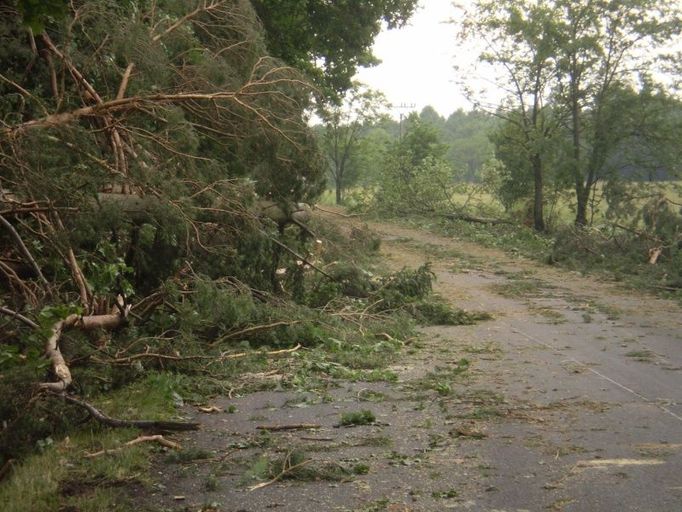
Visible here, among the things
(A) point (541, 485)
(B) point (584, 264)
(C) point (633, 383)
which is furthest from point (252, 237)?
(B) point (584, 264)

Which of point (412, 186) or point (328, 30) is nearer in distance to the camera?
point (328, 30)

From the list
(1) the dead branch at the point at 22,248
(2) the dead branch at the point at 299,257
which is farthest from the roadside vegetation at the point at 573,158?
(1) the dead branch at the point at 22,248

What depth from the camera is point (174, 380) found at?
6.61m

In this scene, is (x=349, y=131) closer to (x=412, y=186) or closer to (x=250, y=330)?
(x=412, y=186)

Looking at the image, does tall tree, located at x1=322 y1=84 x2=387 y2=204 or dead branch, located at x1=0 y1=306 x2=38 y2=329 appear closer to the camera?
dead branch, located at x1=0 y1=306 x2=38 y2=329

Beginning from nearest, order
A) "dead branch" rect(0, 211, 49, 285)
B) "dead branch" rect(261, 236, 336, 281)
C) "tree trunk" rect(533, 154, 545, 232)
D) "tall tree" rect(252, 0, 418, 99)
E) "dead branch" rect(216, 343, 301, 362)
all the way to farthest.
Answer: "dead branch" rect(0, 211, 49, 285) < "dead branch" rect(216, 343, 301, 362) < "dead branch" rect(261, 236, 336, 281) < "tall tree" rect(252, 0, 418, 99) < "tree trunk" rect(533, 154, 545, 232)

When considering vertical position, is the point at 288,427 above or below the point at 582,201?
below

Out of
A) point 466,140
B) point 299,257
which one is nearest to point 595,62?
point 299,257

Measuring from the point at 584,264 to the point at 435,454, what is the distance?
13716 mm

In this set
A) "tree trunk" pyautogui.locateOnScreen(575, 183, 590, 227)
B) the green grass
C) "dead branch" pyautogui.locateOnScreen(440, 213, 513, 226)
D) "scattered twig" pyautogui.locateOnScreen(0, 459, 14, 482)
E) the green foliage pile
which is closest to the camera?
"scattered twig" pyautogui.locateOnScreen(0, 459, 14, 482)

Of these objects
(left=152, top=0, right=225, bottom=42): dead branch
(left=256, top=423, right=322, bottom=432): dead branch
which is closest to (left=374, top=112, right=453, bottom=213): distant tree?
(left=152, top=0, right=225, bottom=42): dead branch

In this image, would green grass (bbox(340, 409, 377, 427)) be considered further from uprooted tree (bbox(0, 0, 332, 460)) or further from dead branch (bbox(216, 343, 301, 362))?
dead branch (bbox(216, 343, 301, 362))

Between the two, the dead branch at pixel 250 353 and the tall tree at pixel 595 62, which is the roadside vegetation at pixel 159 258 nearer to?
the dead branch at pixel 250 353

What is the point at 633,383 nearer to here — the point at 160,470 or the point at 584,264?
the point at 160,470
